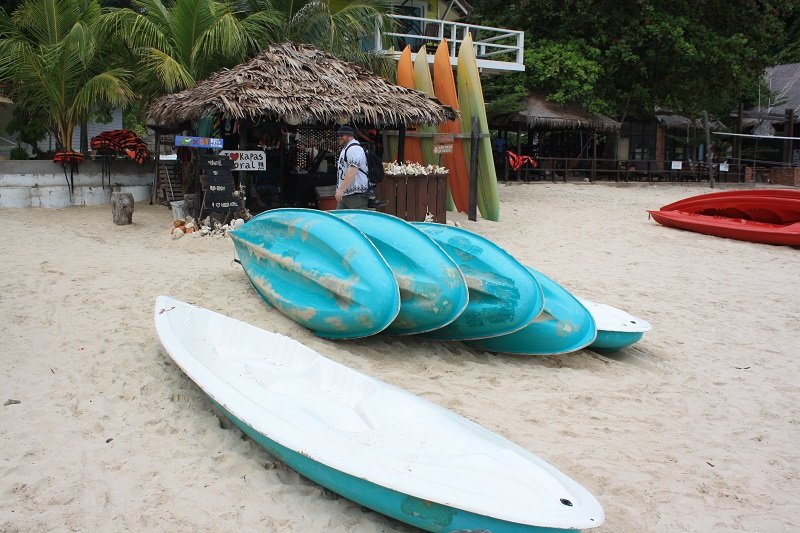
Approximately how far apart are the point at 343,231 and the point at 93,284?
2433 millimetres

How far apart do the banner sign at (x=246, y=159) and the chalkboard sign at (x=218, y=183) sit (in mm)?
257

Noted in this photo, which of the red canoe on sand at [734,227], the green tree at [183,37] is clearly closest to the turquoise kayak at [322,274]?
the green tree at [183,37]

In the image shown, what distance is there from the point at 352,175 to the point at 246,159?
2.26 m

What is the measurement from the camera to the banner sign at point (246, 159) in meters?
8.85

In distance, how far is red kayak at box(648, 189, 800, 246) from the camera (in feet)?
33.5

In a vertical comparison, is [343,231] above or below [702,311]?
above

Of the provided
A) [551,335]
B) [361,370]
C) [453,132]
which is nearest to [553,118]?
[453,132]

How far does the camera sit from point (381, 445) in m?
2.93

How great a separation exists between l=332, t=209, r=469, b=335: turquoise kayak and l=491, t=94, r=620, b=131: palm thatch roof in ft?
48.3

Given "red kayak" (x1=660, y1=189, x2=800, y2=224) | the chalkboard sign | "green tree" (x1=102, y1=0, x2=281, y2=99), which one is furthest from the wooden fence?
"red kayak" (x1=660, y1=189, x2=800, y2=224)

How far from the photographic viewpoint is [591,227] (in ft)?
36.6

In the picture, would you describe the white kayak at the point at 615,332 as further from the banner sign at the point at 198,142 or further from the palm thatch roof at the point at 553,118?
the palm thatch roof at the point at 553,118

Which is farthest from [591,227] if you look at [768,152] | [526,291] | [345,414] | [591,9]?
[768,152]

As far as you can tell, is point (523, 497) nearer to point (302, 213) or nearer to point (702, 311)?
point (302, 213)
